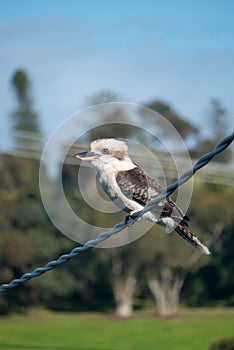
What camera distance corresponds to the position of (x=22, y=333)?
1524 inches

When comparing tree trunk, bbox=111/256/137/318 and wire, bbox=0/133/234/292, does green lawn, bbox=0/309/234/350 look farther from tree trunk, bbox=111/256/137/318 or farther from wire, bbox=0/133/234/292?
wire, bbox=0/133/234/292

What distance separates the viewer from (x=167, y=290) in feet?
150

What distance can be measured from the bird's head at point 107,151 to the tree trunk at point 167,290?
39052 millimetres

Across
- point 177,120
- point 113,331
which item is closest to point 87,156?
point 113,331

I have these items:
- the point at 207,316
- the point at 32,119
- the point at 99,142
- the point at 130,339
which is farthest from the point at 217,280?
the point at 99,142

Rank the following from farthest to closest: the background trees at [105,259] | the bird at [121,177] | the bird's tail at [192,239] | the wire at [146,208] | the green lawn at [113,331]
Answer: the background trees at [105,259] < the green lawn at [113,331] < the bird at [121,177] < the bird's tail at [192,239] < the wire at [146,208]

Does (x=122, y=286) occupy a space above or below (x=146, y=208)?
below

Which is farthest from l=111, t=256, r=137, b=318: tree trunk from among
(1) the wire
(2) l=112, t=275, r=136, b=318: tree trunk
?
(1) the wire

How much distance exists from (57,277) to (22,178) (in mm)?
6735

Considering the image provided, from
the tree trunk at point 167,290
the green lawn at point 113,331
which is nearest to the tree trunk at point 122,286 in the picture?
the green lawn at point 113,331

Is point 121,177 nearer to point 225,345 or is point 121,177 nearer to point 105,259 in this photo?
point 225,345

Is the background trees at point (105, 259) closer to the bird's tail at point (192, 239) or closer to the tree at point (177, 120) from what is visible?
the tree at point (177, 120)

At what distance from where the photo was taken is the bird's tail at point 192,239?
5.18 metres

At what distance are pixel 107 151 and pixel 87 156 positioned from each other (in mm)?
240
